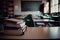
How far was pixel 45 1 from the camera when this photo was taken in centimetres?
1177

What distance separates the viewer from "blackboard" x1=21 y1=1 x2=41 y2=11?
11914mm

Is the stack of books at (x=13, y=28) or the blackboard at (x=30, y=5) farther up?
the blackboard at (x=30, y=5)

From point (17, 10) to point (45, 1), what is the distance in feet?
7.64

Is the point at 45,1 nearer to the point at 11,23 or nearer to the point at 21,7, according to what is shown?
the point at 21,7

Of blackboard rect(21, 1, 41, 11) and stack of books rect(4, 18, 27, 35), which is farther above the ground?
Answer: blackboard rect(21, 1, 41, 11)

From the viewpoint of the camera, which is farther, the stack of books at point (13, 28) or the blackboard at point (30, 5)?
the blackboard at point (30, 5)

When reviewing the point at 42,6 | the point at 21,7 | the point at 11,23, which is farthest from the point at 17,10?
the point at 11,23

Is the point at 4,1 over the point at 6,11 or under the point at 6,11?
over

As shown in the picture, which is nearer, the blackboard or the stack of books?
the stack of books

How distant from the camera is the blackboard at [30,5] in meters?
11.9

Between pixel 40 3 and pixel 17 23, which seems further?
pixel 40 3

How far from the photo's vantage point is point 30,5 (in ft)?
39.4

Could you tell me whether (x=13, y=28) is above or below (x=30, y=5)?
below

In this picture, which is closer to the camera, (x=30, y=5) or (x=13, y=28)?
(x=13, y=28)
